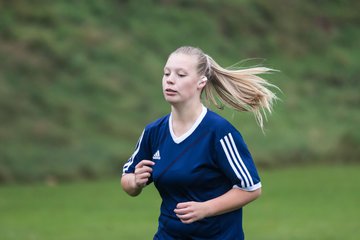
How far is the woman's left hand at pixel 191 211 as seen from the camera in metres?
5.04

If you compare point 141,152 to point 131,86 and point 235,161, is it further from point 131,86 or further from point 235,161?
point 131,86

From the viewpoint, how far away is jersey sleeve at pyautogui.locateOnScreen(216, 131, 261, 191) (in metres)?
5.11

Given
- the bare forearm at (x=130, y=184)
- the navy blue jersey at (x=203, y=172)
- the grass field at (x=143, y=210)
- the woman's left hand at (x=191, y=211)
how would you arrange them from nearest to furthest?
the woman's left hand at (x=191, y=211) < the navy blue jersey at (x=203, y=172) < the bare forearm at (x=130, y=184) < the grass field at (x=143, y=210)

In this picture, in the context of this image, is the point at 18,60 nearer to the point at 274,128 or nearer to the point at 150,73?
the point at 150,73

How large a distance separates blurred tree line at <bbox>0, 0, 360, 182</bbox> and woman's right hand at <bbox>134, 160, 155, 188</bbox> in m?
10.8

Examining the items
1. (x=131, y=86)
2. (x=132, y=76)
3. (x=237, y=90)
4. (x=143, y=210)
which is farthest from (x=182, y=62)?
(x=132, y=76)

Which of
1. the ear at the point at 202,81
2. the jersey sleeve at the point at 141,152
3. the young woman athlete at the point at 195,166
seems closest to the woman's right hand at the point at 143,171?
the young woman athlete at the point at 195,166

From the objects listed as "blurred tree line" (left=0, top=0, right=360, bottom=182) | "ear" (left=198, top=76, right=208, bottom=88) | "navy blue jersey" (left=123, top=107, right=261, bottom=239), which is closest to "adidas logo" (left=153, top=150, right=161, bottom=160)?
"navy blue jersey" (left=123, top=107, right=261, bottom=239)

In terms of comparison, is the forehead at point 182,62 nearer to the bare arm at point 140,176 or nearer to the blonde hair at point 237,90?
the blonde hair at point 237,90

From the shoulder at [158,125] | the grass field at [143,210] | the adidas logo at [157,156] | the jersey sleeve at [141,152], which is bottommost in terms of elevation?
the adidas logo at [157,156]

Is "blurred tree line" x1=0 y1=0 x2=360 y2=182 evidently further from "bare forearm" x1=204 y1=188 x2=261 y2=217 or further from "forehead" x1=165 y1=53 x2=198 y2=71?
"bare forearm" x1=204 y1=188 x2=261 y2=217

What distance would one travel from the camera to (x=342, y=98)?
22266 millimetres

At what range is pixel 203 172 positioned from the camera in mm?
5160

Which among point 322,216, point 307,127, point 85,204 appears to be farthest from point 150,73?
point 322,216
